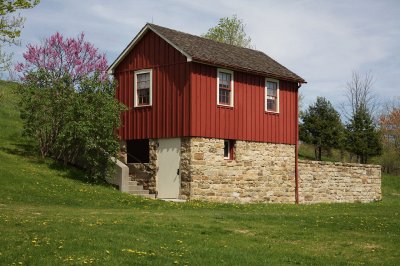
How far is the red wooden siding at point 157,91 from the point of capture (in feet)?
80.4

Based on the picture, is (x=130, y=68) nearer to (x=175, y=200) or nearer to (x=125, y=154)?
(x=125, y=154)


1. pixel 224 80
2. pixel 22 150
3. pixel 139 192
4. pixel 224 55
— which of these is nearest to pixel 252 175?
pixel 224 80

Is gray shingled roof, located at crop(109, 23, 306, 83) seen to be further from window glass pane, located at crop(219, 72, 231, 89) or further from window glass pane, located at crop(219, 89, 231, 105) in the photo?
window glass pane, located at crop(219, 89, 231, 105)

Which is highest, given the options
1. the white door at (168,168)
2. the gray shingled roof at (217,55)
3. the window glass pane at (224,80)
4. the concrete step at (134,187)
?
the gray shingled roof at (217,55)

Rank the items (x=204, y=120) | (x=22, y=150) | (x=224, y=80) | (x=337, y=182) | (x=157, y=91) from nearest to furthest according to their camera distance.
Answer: (x=204, y=120) → (x=157, y=91) → (x=224, y=80) → (x=22, y=150) → (x=337, y=182)

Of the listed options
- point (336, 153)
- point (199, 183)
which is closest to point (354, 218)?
point (199, 183)

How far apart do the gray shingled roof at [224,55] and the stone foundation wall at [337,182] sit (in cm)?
483

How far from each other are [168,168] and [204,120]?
2.61 metres

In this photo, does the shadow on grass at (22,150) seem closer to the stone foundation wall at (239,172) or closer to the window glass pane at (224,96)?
the stone foundation wall at (239,172)

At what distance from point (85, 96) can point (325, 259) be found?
52.7 feet

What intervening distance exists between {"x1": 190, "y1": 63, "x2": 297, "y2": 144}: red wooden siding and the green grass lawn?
12.6 ft

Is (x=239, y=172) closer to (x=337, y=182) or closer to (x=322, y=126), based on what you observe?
(x=337, y=182)

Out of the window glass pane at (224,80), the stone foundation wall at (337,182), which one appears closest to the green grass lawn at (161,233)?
the window glass pane at (224,80)

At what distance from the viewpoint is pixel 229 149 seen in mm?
25969
